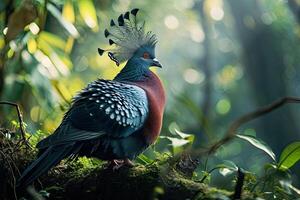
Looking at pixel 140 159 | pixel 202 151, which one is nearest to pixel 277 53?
pixel 140 159

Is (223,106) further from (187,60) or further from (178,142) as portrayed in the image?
(178,142)

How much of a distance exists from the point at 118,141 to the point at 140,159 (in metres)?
0.25

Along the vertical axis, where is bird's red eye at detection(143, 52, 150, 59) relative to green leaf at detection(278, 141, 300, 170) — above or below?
above

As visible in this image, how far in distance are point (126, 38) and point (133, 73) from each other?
22 cm

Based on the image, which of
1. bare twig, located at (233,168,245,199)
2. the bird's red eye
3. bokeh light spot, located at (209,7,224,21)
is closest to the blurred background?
bokeh light spot, located at (209,7,224,21)

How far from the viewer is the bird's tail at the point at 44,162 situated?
8.37 feet

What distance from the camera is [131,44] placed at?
3.67 meters

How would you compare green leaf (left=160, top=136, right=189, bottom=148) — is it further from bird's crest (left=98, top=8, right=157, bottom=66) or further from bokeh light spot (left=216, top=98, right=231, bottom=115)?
bokeh light spot (left=216, top=98, right=231, bottom=115)

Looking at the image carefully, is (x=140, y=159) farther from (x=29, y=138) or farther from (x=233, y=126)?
(x=233, y=126)

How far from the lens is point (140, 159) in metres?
3.24

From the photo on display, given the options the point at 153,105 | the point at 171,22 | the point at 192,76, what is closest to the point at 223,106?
the point at 171,22

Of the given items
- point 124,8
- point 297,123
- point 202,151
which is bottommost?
point 297,123

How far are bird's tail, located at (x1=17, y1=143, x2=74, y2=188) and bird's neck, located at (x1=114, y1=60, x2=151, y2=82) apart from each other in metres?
0.80

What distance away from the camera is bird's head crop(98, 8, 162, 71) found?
3.56 m
